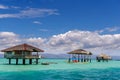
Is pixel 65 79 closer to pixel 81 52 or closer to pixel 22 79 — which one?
pixel 22 79

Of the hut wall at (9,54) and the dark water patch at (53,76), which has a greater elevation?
the hut wall at (9,54)

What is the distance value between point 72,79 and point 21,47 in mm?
25204

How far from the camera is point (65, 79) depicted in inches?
1179


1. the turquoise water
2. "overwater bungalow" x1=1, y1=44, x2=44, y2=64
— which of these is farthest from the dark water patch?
"overwater bungalow" x1=1, y1=44, x2=44, y2=64

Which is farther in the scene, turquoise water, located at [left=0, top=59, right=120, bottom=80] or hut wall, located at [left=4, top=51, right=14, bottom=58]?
hut wall, located at [left=4, top=51, right=14, bottom=58]

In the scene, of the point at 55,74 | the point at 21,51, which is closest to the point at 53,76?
the point at 55,74

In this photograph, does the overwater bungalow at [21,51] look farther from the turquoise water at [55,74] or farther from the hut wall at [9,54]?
the turquoise water at [55,74]

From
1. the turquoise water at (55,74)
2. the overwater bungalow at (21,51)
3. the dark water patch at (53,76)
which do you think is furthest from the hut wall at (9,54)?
the dark water patch at (53,76)

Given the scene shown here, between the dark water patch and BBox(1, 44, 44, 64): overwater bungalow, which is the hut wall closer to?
BBox(1, 44, 44, 64): overwater bungalow

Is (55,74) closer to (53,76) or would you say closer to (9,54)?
(53,76)

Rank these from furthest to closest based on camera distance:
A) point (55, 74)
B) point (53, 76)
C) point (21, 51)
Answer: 1. point (21, 51)
2. point (55, 74)
3. point (53, 76)

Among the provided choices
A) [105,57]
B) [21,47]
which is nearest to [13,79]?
[21,47]

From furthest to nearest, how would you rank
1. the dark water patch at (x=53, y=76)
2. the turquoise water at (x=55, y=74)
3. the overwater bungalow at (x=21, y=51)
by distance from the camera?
the overwater bungalow at (x=21, y=51) < the turquoise water at (x=55, y=74) < the dark water patch at (x=53, y=76)

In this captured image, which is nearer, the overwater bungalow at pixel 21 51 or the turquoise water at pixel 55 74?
the turquoise water at pixel 55 74
